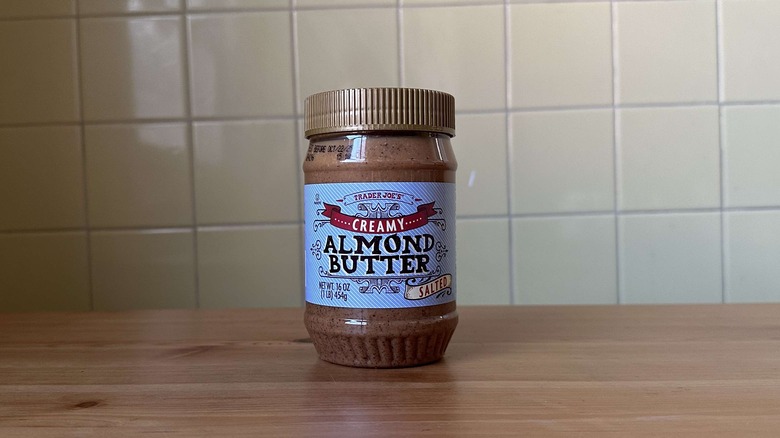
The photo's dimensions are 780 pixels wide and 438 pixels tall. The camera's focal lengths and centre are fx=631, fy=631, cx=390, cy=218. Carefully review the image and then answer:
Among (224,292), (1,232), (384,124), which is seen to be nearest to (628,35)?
(384,124)

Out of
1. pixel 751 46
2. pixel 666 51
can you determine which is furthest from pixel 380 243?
pixel 751 46

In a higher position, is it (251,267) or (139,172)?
(139,172)

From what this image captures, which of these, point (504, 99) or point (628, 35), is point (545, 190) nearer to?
point (504, 99)

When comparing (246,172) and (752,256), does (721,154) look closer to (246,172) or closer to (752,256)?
(752,256)

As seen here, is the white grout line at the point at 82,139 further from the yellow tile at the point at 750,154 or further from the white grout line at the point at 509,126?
the yellow tile at the point at 750,154

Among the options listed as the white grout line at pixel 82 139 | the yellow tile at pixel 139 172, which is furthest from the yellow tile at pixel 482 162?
the white grout line at pixel 82 139
